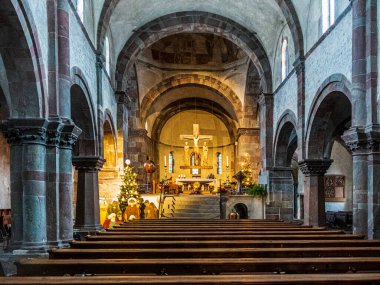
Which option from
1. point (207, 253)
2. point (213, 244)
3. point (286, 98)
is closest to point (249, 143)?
point (286, 98)

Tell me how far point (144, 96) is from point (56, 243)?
22.2 metres

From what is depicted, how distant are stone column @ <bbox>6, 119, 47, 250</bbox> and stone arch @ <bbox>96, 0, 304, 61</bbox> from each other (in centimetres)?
812

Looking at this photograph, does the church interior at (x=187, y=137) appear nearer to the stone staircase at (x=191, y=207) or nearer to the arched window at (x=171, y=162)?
the stone staircase at (x=191, y=207)

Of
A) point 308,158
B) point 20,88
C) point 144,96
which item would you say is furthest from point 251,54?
point 20,88

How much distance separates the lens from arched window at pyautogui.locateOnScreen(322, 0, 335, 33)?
1485cm

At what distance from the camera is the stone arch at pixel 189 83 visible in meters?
31.5

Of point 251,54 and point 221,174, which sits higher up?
point 251,54

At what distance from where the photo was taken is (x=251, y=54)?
23609 mm

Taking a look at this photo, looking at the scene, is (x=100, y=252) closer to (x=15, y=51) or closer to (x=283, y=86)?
(x=15, y=51)

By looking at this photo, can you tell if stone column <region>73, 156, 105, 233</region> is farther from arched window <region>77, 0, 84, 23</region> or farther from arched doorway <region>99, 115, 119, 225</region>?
arched window <region>77, 0, 84, 23</region>

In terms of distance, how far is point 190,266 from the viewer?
5.01m

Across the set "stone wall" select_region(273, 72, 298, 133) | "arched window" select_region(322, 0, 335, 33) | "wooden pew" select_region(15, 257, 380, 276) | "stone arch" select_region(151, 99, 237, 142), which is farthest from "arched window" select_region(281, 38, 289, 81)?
"wooden pew" select_region(15, 257, 380, 276)

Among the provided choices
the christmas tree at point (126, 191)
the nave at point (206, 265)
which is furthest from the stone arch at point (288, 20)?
the nave at point (206, 265)

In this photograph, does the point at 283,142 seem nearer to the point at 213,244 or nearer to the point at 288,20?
the point at 288,20
